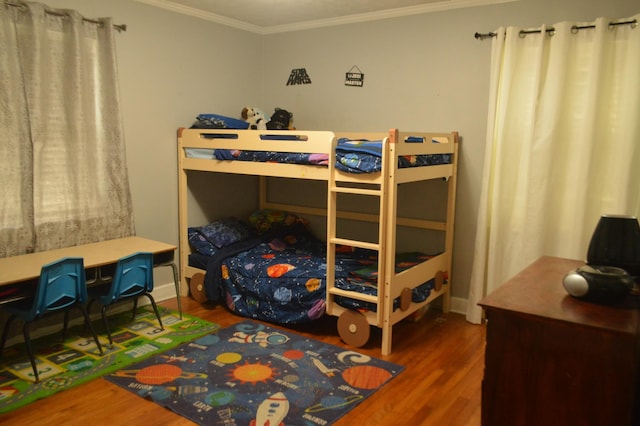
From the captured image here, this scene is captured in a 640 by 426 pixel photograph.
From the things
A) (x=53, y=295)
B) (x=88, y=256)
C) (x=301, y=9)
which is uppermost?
(x=301, y=9)

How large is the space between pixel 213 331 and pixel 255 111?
202 centimetres

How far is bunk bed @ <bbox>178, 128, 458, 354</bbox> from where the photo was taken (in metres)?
3.17

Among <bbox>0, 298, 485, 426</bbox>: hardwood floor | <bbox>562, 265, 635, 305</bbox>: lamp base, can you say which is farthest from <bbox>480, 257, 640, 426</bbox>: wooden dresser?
<bbox>0, 298, 485, 426</bbox>: hardwood floor

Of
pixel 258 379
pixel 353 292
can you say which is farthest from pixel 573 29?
pixel 258 379

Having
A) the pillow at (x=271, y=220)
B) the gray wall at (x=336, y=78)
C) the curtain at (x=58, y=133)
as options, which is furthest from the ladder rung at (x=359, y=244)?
the curtain at (x=58, y=133)

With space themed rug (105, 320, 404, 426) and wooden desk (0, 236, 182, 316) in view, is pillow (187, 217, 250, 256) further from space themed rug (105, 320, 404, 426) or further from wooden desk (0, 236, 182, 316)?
space themed rug (105, 320, 404, 426)

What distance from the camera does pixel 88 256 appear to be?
3252 millimetres

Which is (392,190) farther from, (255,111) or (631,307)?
(255,111)

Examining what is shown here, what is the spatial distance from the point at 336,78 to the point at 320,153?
147 cm

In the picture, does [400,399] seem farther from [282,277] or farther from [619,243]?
[619,243]

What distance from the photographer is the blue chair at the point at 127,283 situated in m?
3.17

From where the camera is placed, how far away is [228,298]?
391 centimetres

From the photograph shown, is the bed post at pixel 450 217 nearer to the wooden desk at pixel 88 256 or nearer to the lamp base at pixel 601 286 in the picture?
the wooden desk at pixel 88 256

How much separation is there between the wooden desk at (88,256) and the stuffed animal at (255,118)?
1.42 metres
